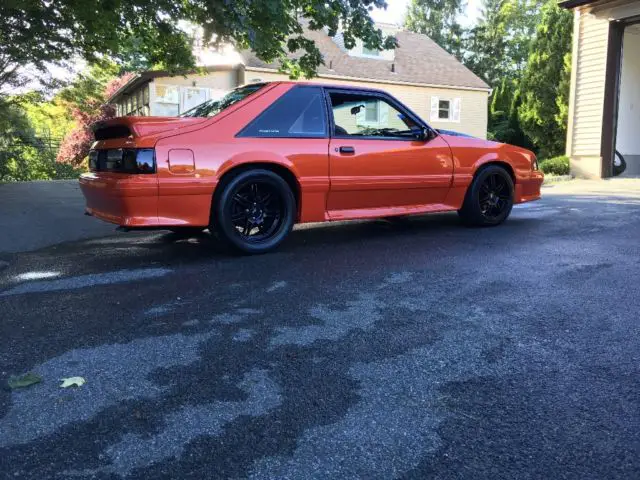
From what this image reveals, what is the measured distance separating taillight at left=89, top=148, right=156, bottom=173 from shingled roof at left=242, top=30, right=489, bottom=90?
54.0 feet

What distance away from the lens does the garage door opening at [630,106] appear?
15695 mm

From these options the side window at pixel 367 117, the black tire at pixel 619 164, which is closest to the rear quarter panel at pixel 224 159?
the side window at pixel 367 117

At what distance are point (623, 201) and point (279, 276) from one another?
7158 millimetres

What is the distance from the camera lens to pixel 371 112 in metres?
5.84

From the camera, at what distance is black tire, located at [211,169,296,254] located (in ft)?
16.1

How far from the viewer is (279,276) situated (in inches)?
173

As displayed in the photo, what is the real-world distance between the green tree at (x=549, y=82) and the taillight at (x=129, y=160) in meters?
16.2

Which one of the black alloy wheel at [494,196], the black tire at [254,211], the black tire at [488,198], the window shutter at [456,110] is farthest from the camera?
the window shutter at [456,110]

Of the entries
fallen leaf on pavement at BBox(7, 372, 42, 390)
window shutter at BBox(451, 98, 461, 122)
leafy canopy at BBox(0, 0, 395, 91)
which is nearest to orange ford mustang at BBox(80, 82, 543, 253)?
leafy canopy at BBox(0, 0, 395, 91)

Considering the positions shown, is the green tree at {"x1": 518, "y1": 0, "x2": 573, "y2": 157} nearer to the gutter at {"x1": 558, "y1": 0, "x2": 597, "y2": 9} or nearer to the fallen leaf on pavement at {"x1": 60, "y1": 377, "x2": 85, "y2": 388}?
the gutter at {"x1": 558, "y1": 0, "x2": 597, "y2": 9}

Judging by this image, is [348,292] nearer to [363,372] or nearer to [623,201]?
[363,372]

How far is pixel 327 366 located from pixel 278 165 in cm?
280

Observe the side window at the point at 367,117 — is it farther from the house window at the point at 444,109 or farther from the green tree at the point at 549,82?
the house window at the point at 444,109

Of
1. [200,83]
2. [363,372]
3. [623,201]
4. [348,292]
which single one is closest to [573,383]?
[363,372]
